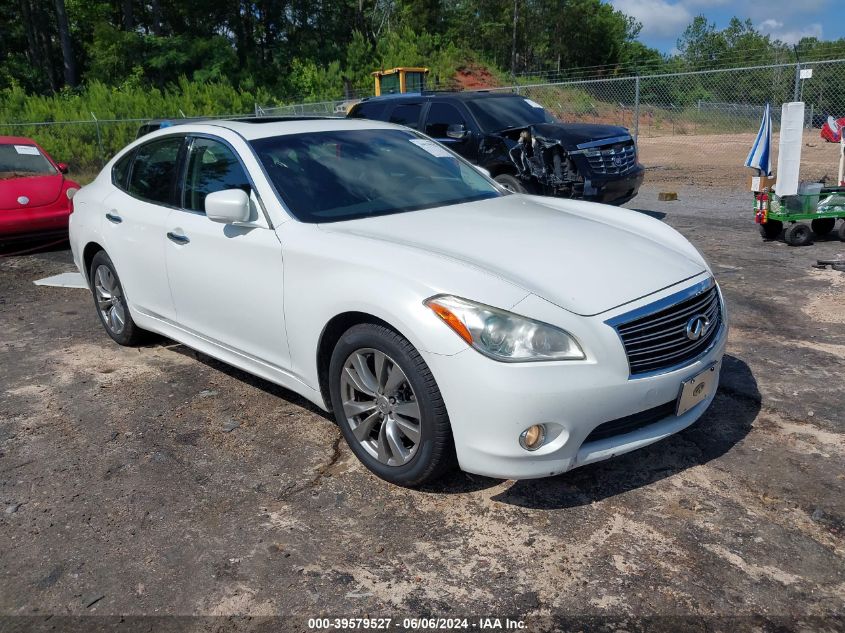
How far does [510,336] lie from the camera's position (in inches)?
107

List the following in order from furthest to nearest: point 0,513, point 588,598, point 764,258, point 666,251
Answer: point 764,258 < point 666,251 < point 0,513 < point 588,598

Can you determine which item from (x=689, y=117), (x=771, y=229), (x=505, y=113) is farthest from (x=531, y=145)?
(x=689, y=117)

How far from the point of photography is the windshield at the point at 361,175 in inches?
147

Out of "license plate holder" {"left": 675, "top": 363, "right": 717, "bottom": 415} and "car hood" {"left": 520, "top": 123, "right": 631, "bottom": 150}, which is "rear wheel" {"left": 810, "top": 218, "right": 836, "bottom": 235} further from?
"license plate holder" {"left": 675, "top": 363, "right": 717, "bottom": 415}

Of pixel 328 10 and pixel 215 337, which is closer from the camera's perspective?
pixel 215 337

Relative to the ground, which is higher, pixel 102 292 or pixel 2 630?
pixel 102 292

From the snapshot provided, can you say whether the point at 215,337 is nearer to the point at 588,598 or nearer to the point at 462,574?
the point at 462,574

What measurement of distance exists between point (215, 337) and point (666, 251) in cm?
247

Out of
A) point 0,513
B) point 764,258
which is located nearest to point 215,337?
point 0,513

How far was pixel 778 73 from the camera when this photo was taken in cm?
1702

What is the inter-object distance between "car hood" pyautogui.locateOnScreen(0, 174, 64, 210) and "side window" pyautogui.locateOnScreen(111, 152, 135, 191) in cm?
476

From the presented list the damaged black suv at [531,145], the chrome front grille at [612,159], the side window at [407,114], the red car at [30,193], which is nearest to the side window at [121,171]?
the red car at [30,193]

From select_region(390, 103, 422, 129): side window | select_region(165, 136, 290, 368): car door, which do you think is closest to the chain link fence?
select_region(390, 103, 422, 129): side window

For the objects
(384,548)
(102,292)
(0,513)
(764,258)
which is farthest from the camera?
(764,258)
